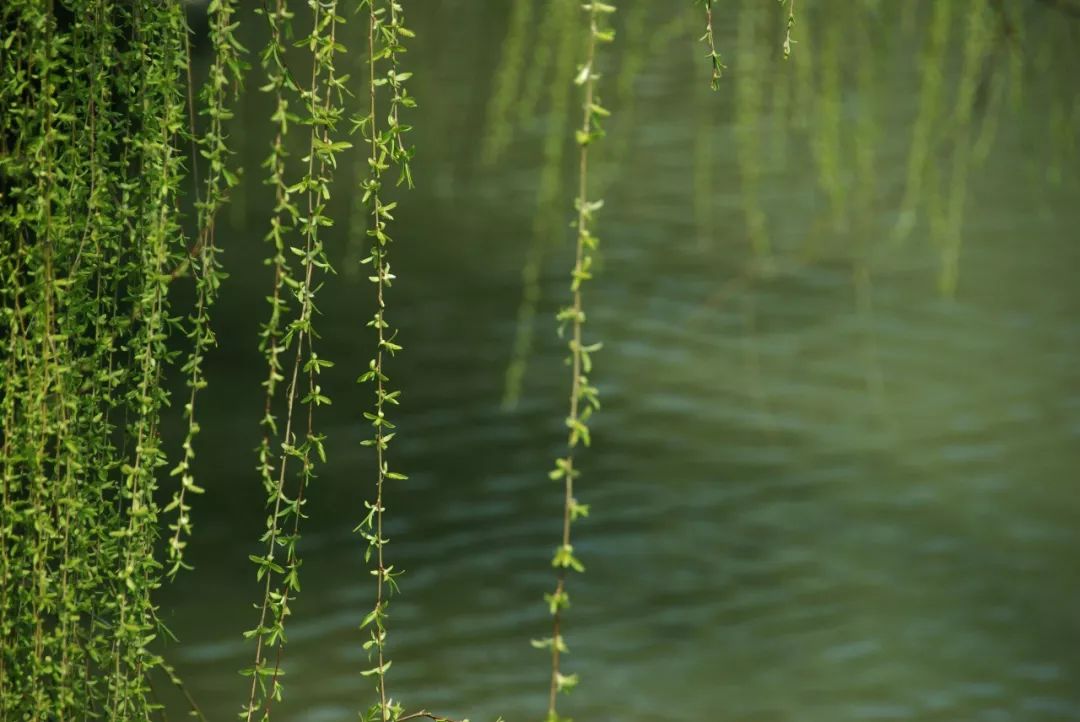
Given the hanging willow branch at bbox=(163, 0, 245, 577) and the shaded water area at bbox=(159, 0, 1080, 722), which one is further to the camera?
the shaded water area at bbox=(159, 0, 1080, 722)

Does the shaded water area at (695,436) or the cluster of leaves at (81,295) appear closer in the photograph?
the cluster of leaves at (81,295)

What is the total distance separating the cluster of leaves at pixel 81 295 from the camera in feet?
1.56

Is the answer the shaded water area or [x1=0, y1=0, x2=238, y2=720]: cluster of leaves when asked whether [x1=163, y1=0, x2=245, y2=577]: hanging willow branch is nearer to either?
[x1=0, y1=0, x2=238, y2=720]: cluster of leaves

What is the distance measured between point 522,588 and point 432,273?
55 centimetres

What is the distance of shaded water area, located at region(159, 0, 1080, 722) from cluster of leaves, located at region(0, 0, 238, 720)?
1189mm

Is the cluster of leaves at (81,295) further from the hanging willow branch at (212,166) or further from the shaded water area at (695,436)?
the shaded water area at (695,436)

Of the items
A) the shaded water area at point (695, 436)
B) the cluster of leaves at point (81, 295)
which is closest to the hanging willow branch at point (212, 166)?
the cluster of leaves at point (81, 295)

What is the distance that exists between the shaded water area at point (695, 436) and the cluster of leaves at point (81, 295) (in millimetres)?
1189

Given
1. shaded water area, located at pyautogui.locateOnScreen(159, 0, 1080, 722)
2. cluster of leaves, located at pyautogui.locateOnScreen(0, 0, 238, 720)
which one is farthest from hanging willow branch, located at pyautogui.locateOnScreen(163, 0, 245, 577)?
shaded water area, located at pyautogui.locateOnScreen(159, 0, 1080, 722)

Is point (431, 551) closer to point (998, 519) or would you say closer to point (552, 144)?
point (998, 519)

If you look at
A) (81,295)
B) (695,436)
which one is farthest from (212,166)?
(695,436)

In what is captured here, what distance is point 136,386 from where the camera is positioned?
1.70 feet

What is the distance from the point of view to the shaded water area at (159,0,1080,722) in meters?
1.77

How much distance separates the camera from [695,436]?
6.65 feet
